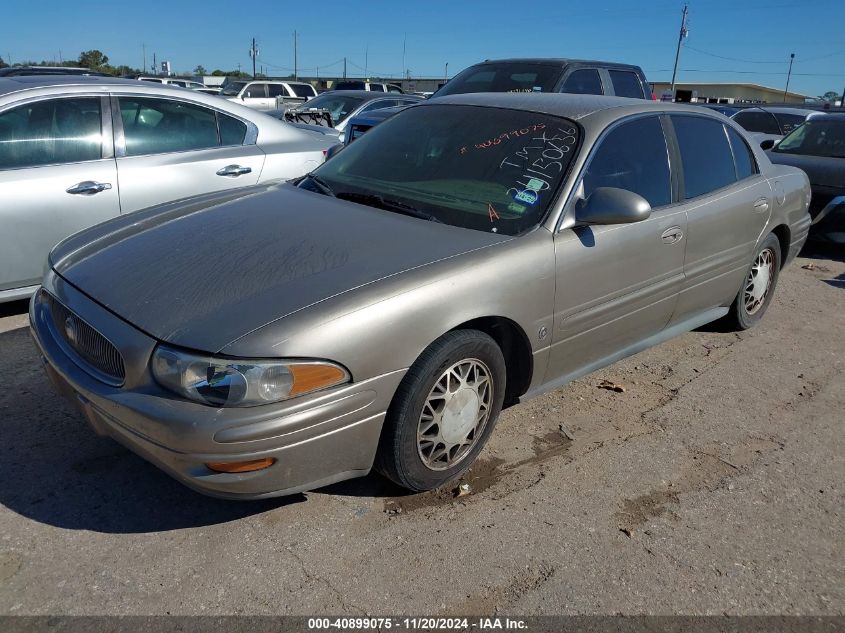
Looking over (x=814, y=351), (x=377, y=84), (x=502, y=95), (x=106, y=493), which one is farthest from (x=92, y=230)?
(x=377, y=84)

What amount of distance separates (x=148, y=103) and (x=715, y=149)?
3854mm

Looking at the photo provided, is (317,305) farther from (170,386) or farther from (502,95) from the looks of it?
(502,95)

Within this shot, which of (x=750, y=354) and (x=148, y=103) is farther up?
(x=148, y=103)

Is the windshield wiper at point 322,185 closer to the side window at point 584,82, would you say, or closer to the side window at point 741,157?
the side window at point 741,157

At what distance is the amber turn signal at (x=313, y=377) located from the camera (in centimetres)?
240

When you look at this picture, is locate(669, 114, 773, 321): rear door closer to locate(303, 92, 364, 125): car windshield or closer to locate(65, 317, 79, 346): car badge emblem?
locate(65, 317, 79, 346): car badge emblem

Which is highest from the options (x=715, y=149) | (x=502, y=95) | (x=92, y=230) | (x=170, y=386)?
(x=502, y=95)

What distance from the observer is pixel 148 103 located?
5.08 m

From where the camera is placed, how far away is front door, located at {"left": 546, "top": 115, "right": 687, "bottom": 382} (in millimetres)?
3293

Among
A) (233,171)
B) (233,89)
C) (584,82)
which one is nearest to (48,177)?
(233,171)

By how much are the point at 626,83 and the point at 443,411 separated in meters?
7.07

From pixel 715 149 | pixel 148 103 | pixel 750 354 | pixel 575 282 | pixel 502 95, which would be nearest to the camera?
pixel 575 282

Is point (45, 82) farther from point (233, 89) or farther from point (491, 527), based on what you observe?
point (233, 89)

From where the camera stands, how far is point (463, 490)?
3070 mm
